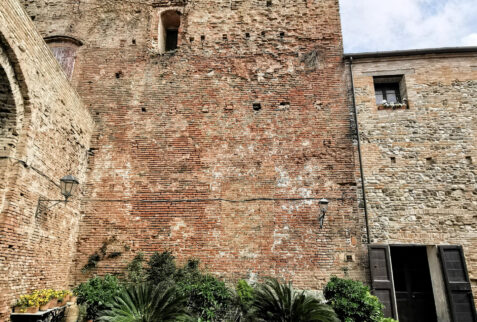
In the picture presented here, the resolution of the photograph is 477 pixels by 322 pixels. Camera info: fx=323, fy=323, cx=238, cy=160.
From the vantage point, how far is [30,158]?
627cm

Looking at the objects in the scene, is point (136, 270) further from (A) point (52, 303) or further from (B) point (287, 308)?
(B) point (287, 308)

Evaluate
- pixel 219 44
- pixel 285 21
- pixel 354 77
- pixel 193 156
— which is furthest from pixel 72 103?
pixel 354 77

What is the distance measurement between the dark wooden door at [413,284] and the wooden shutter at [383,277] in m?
0.67

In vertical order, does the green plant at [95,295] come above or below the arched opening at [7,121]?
below

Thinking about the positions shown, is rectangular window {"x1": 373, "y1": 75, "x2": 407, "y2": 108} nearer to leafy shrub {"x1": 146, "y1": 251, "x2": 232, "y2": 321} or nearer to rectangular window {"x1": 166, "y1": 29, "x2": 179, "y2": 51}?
leafy shrub {"x1": 146, "y1": 251, "x2": 232, "y2": 321}

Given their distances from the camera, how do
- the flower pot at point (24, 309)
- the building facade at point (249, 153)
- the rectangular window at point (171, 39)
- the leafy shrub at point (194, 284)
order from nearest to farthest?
the flower pot at point (24, 309), the leafy shrub at point (194, 284), the building facade at point (249, 153), the rectangular window at point (171, 39)

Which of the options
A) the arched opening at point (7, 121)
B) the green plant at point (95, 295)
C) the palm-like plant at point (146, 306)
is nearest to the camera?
the palm-like plant at point (146, 306)

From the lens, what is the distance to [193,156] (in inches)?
347

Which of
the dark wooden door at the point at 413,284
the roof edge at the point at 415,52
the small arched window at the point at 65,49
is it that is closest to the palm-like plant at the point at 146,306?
the dark wooden door at the point at 413,284

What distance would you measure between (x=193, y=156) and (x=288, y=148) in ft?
8.49

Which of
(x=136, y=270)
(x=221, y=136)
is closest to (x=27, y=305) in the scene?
(x=136, y=270)

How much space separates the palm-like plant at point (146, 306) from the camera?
5701 millimetres

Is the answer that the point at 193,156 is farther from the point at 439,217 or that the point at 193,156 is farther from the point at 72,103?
the point at 439,217

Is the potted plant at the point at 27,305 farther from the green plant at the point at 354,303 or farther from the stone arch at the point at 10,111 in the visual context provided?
the green plant at the point at 354,303
